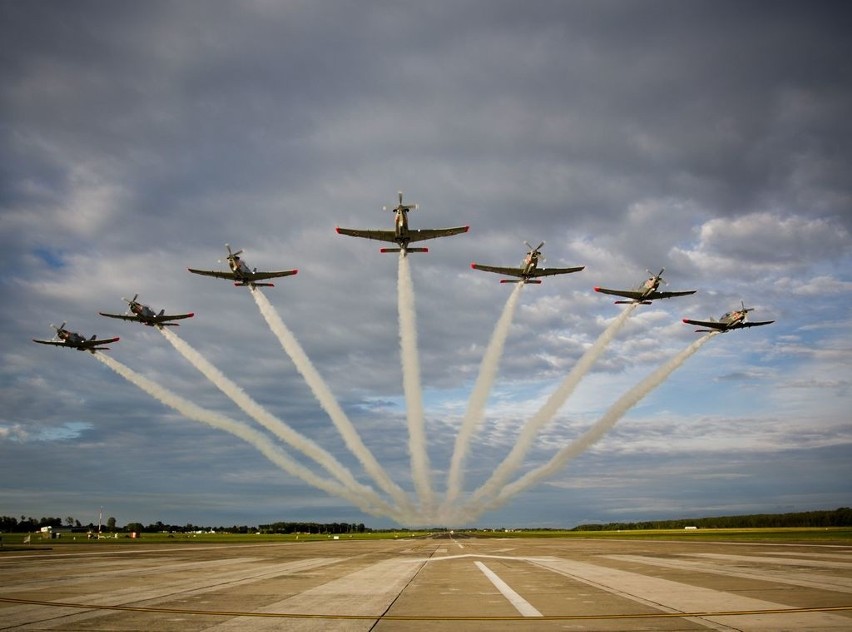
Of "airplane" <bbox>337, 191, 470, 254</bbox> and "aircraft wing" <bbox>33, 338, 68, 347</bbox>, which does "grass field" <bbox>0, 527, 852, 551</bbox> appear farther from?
"airplane" <bbox>337, 191, 470, 254</bbox>

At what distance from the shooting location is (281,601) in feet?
59.4

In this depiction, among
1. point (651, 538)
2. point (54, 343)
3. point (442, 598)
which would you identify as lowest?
point (651, 538)

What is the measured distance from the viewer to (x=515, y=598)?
1814 centimetres

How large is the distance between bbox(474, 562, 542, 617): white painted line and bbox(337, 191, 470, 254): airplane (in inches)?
1415

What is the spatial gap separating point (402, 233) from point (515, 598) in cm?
4161

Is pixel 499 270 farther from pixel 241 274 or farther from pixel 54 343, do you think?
pixel 54 343

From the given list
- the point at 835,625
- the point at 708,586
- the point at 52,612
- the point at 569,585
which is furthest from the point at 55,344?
the point at 835,625

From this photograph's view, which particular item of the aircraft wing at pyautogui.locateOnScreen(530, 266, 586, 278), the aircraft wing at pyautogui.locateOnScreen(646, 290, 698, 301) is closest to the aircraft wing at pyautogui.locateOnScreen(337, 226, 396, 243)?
the aircraft wing at pyautogui.locateOnScreen(530, 266, 586, 278)

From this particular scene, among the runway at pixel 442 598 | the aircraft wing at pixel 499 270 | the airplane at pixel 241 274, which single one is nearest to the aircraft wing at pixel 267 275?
the airplane at pixel 241 274

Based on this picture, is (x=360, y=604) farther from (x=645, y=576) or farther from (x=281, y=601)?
(x=645, y=576)

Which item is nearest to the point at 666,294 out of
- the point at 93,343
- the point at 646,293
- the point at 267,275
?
the point at 646,293

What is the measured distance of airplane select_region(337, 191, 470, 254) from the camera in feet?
181

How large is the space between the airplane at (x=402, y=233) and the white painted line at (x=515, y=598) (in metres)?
35.9

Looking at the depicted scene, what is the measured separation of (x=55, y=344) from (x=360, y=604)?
6636 cm
